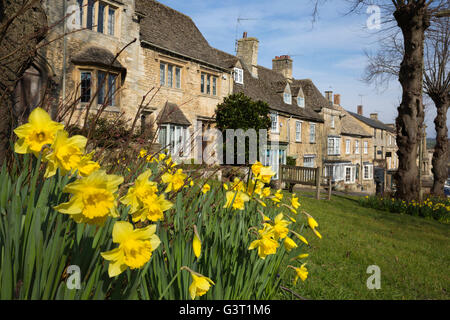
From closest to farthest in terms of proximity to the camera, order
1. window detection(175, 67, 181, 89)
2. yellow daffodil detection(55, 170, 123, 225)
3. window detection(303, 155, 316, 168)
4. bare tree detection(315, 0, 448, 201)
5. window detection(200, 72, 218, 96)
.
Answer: yellow daffodil detection(55, 170, 123, 225)
bare tree detection(315, 0, 448, 201)
window detection(175, 67, 181, 89)
window detection(200, 72, 218, 96)
window detection(303, 155, 316, 168)

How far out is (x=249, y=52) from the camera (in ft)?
89.9

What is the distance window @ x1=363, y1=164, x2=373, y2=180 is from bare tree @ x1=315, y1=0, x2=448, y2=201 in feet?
99.6

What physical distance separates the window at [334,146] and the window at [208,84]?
1798 cm

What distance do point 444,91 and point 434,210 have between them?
1329cm

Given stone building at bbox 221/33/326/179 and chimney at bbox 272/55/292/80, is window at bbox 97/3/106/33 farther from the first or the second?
chimney at bbox 272/55/292/80

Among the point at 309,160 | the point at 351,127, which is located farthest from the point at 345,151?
the point at 309,160

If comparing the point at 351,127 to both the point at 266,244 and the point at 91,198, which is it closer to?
the point at 266,244

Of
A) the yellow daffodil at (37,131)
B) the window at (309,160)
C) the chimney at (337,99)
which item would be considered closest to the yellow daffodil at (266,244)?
the yellow daffodil at (37,131)

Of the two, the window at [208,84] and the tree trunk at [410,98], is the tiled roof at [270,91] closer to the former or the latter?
the window at [208,84]

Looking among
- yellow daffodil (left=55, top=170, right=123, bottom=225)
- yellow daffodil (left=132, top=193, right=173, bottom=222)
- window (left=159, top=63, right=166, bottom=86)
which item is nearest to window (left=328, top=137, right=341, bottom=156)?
window (left=159, top=63, right=166, bottom=86)

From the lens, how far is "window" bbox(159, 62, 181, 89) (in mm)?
17812

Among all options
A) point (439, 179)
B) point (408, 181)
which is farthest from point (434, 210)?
point (439, 179)

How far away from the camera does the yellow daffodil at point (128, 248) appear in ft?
4.39

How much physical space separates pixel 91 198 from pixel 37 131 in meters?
0.52
